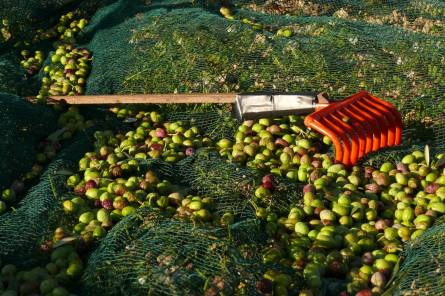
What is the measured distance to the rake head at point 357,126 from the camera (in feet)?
18.8

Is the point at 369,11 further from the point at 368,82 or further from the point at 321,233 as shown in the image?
the point at 321,233

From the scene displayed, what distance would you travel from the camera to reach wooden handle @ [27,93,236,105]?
252 inches

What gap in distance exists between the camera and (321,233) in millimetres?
4926

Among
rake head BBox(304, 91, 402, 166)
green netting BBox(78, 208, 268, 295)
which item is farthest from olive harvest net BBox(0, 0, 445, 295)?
rake head BBox(304, 91, 402, 166)

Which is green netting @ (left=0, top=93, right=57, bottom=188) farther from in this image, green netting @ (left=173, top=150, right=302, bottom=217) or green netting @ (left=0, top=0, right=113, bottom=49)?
green netting @ (left=0, top=0, right=113, bottom=49)

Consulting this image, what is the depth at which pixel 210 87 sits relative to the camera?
6.87 meters

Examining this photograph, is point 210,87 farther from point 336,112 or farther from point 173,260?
point 173,260

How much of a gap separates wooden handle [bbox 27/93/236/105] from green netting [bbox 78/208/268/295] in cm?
200

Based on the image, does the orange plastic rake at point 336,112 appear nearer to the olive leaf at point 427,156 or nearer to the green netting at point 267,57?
the olive leaf at point 427,156

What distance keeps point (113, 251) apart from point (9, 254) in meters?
0.80

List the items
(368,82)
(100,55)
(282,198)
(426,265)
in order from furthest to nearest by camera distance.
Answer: (100,55), (368,82), (282,198), (426,265)

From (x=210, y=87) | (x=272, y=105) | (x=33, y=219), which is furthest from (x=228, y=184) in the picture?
(x=210, y=87)

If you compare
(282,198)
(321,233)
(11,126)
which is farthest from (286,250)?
(11,126)

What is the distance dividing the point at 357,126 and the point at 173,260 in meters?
2.32
